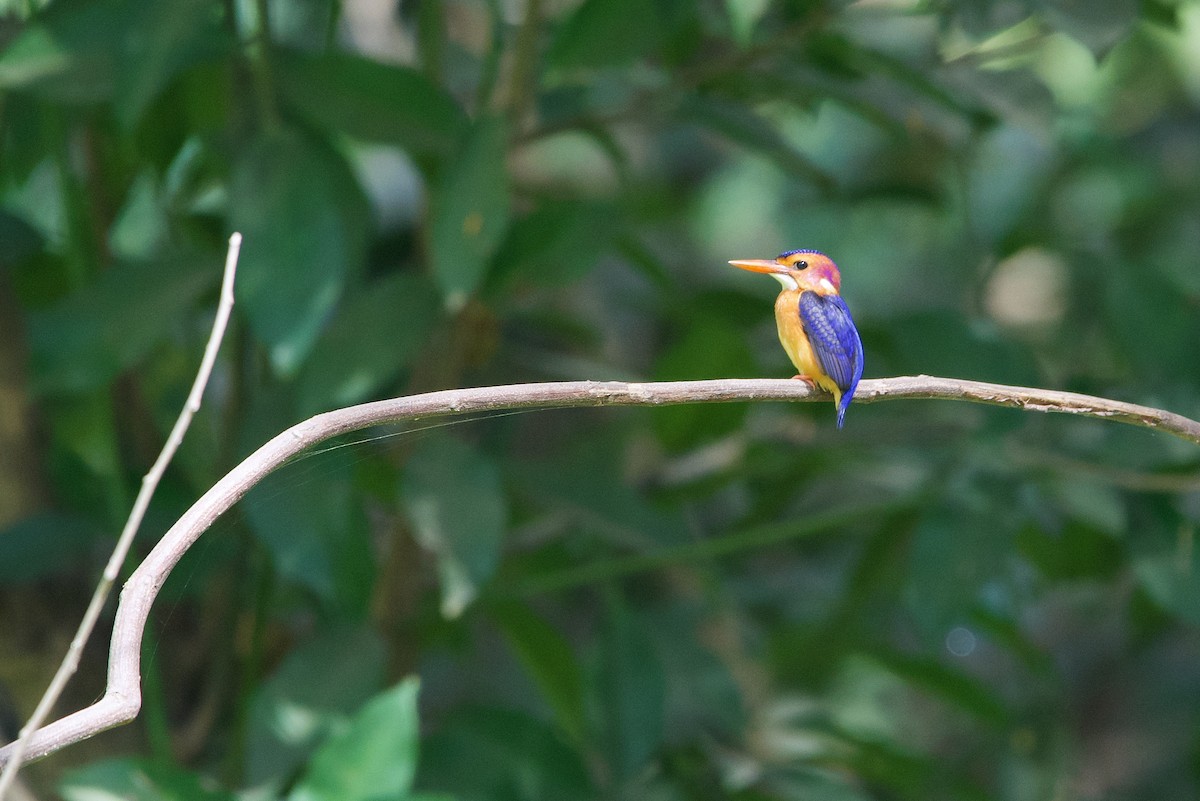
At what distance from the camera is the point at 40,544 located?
155 centimetres

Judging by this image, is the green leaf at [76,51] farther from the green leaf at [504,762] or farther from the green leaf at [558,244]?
the green leaf at [504,762]

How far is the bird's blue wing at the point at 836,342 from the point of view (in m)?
1.13

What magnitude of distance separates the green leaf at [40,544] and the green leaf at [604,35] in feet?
2.70

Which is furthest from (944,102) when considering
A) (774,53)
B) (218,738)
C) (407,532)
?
(218,738)

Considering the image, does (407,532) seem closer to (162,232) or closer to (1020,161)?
(162,232)

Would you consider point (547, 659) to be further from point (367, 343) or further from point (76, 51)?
point (76, 51)

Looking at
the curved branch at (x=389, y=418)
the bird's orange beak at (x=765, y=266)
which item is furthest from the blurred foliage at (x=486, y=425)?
the curved branch at (x=389, y=418)

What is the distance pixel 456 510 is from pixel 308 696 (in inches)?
11.4

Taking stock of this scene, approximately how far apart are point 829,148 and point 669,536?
2.38 meters

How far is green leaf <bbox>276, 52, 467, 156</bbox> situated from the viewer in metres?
1.47

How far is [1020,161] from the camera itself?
2.52 metres

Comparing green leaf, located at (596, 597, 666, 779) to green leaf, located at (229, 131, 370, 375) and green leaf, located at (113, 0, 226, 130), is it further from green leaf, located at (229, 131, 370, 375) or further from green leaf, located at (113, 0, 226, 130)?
green leaf, located at (113, 0, 226, 130)

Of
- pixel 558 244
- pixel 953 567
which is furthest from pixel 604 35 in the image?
pixel 953 567

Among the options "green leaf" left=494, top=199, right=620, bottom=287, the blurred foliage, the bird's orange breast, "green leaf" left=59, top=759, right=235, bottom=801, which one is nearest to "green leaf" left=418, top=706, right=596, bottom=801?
the blurred foliage
